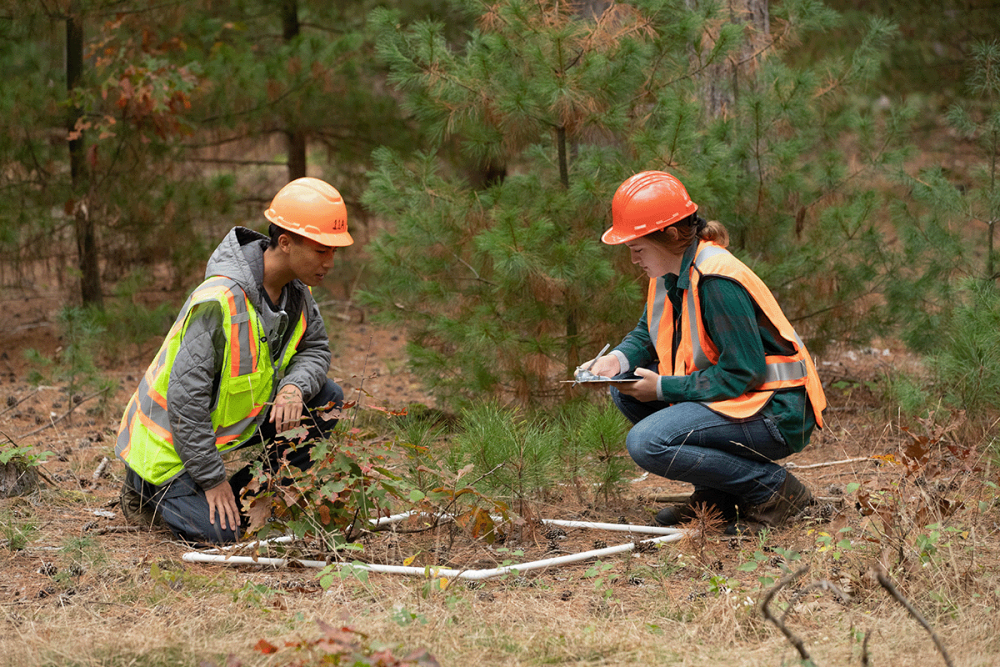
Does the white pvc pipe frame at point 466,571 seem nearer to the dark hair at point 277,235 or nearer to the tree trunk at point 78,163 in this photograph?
the dark hair at point 277,235

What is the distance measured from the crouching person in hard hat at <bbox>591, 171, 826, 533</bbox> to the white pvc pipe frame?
201 mm

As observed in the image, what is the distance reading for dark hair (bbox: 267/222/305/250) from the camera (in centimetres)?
352

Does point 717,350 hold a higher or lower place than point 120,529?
higher

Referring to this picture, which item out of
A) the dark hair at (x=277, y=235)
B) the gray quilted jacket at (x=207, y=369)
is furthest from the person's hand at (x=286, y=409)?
the dark hair at (x=277, y=235)

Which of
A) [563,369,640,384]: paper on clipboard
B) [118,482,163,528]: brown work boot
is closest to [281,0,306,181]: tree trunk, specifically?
[118,482,163,528]: brown work boot

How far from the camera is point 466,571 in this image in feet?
10.1

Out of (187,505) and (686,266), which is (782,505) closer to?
(686,266)

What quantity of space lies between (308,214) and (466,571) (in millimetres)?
1373

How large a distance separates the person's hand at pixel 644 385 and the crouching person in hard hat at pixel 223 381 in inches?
44.2

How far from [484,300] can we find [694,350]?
156 centimetres

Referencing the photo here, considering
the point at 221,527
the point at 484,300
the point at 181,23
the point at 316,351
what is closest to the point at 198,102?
the point at 181,23

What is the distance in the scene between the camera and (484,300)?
4867 millimetres

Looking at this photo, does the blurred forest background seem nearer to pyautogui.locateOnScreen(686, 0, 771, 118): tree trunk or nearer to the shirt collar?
pyautogui.locateOnScreen(686, 0, 771, 118): tree trunk

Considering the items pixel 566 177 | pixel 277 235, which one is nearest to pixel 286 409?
pixel 277 235
